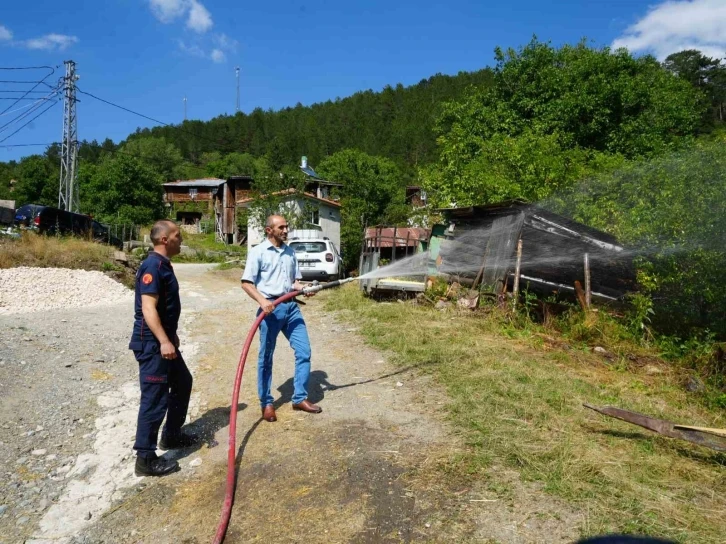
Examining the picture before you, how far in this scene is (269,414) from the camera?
171 inches

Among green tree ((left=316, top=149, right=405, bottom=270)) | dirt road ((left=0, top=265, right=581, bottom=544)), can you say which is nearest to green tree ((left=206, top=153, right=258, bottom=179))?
green tree ((left=316, top=149, right=405, bottom=270))

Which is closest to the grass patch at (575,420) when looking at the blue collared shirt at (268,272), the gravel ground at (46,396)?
the blue collared shirt at (268,272)

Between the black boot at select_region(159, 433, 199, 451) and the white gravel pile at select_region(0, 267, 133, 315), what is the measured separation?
286 inches

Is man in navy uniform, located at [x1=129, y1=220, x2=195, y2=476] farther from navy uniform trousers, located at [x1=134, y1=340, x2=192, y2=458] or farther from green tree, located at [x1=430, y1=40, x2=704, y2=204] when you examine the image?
green tree, located at [x1=430, y1=40, x2=704, y2=204]

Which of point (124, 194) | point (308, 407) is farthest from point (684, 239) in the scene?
point (124, 194)

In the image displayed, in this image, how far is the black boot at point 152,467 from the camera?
11.6 ft

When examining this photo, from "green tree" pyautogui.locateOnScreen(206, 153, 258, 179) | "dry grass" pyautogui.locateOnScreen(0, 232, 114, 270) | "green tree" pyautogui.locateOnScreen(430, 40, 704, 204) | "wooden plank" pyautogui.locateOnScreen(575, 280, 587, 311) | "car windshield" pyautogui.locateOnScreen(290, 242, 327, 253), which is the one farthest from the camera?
"green tree" pyautogui.locateOnScreen(206, 153, 258, 179)

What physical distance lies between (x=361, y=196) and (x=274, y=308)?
39.7 metres

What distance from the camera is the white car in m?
14.8

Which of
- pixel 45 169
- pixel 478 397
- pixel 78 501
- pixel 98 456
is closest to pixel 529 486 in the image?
pixel 478 397

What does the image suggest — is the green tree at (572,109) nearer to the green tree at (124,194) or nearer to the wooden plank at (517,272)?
the wooden plank at (517,272)

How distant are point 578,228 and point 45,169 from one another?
6249cm

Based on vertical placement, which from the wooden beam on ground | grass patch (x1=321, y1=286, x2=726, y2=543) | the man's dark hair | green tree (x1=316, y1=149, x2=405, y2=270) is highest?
green tree (x1=316, y1=149, x2=405, y2=270)

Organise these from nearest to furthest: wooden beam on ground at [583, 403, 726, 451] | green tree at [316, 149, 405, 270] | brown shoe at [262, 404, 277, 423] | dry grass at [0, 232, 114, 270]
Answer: wooden beam on ground at [583, 403, 726, 451] < brown shoe at [262, 404, 277, 423] < dry grass at [0, 232, 114, 270] < green tree at [316, 149, 405, 270]
